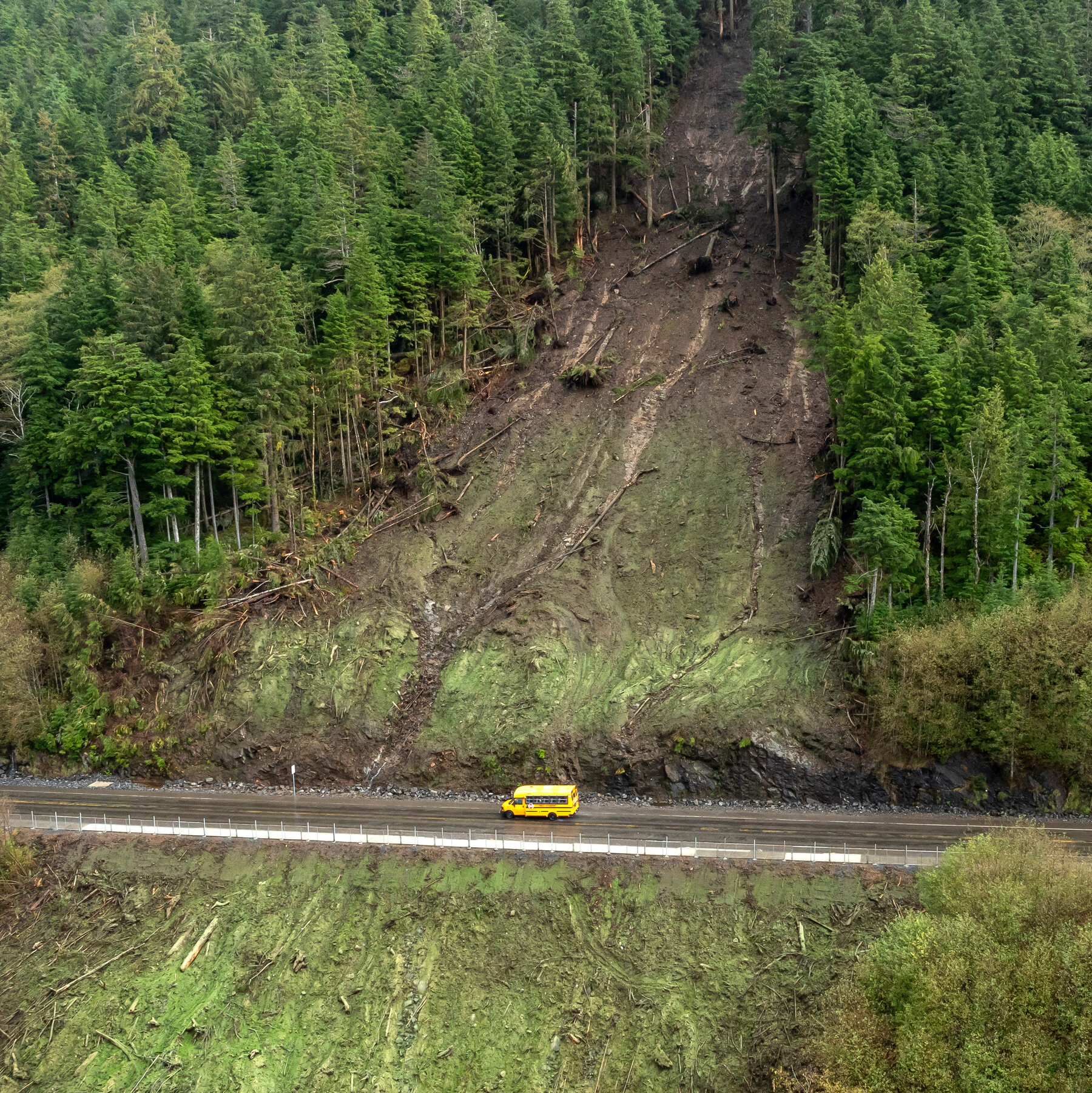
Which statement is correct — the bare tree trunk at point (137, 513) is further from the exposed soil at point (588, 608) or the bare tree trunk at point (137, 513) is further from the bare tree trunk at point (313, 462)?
the exposed soil at point (588, 608)

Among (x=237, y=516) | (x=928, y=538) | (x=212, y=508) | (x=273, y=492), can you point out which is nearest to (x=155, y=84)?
(x=212, y=508)

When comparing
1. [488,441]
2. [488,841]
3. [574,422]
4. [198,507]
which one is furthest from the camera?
[574,422]

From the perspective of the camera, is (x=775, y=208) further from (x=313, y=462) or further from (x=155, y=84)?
(x=155, y=84)

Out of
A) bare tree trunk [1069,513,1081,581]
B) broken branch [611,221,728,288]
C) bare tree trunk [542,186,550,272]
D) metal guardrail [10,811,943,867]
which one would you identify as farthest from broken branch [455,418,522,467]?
bare tree trunk [1069,513,1081,581]

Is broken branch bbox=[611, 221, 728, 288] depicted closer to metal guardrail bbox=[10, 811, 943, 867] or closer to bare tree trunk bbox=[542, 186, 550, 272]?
bare tree trunk bbox=[542, 186, 550, 272]

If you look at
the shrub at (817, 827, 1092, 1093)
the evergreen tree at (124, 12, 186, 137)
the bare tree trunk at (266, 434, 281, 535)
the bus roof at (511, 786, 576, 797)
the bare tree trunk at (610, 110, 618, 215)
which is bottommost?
the bus roof at (511, 786, 576, 797)

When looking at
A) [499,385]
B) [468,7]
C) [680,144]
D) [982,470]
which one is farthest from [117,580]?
[468,7]
